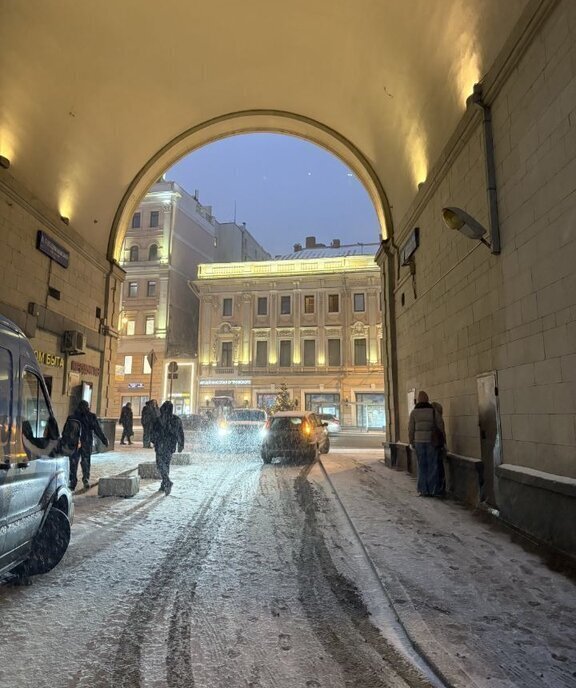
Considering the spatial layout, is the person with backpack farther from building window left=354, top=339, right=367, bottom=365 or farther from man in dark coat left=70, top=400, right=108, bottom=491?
building window left=354, top=339, right=367, bottom=365

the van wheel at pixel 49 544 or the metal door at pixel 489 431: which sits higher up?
the metal door at pixel 489 431

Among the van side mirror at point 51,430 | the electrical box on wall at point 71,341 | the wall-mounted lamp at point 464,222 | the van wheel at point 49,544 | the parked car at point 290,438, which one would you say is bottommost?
the van wheel at point 49,544

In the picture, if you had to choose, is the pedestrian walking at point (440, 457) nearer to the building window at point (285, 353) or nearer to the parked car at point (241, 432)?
the parked car at point (241, 432)

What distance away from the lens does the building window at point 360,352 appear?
38.8 m

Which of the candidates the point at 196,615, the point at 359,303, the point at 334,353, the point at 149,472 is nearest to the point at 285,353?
the point at 334,353

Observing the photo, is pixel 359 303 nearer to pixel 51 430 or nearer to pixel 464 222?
pixel 464 222

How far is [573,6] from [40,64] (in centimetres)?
1046

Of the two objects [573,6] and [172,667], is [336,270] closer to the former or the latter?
[573,6]

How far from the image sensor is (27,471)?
3910 mm

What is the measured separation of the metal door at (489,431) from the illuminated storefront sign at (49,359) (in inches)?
427

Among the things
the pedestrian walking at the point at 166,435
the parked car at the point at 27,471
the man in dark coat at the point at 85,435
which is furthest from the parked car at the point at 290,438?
the parked car at the point at 27,471

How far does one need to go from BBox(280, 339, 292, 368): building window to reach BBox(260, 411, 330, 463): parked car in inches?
1004

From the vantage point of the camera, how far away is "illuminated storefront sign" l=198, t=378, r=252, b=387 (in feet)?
129

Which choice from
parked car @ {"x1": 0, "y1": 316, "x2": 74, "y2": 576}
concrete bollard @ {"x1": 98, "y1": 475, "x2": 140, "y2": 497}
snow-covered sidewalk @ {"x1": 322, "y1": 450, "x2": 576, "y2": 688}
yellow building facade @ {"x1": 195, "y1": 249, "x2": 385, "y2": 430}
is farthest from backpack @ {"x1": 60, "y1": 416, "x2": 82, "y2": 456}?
yellow building facade @ {"x1": 195, "y1": 249, "x2": 385, "y2": 430}
